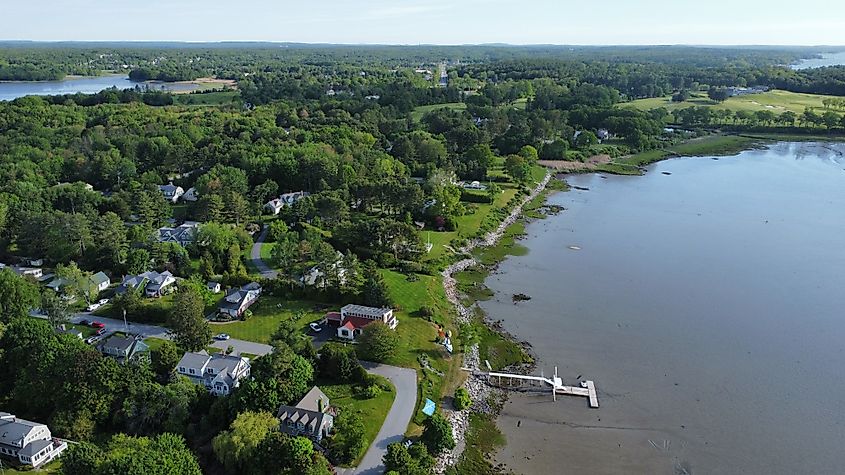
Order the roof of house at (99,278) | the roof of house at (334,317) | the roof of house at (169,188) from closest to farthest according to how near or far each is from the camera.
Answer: the roof of house at (334,317)
the roof of house at (99,278)
the roof of house at (169,188)

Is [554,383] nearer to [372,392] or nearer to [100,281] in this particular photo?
[372,392]

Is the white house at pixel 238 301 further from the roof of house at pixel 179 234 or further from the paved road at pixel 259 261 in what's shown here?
the roof of house at pixel 179 234

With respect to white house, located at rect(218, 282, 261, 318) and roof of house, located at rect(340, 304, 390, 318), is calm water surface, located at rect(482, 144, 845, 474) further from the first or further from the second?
white house, located at rect(218, 282, 261, 318)

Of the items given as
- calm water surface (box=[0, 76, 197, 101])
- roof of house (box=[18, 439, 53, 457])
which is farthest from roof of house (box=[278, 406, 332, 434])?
calm water surface (box=[0, 76, 197, 101])

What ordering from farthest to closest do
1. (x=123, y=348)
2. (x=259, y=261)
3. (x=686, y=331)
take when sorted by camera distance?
1. (x=259, y=261)
2. (x=686, y=331)
3. (x=123, y=348)

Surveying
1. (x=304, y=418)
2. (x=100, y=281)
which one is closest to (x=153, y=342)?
(x=100, y=281)

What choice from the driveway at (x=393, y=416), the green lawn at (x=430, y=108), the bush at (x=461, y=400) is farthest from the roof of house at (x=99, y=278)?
the green lawn at (x=430, y=108)

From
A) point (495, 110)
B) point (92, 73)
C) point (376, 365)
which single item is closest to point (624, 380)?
point (376, 365)
